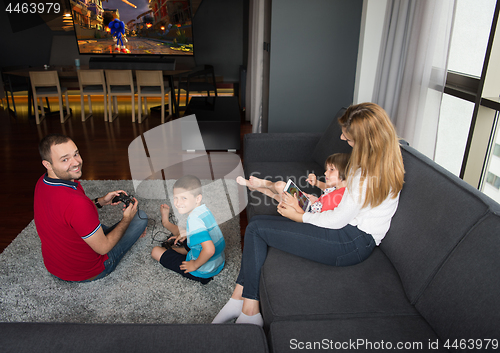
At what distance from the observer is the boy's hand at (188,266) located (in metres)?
1.88

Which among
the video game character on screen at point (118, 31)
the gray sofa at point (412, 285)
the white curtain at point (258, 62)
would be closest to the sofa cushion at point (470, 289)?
the gray sofa at point (412, 285)

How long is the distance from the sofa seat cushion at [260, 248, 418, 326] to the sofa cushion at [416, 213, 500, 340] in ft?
0.50

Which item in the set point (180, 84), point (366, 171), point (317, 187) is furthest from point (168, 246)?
point (180, 84)

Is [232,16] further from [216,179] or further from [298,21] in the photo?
[216,179]

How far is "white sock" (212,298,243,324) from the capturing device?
1668mm

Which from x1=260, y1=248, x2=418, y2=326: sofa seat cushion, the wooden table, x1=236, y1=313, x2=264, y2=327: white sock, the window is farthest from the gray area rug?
the wooden table

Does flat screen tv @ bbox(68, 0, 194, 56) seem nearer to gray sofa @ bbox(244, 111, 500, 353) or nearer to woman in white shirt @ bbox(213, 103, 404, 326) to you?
woman in white shirt @ bbox(213, 103, 404, 326)

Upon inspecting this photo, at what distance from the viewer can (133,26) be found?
6.53m

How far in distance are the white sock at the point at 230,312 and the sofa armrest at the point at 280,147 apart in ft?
4.58

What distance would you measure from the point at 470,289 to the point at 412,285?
28cm

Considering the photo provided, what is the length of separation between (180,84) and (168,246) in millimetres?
4121

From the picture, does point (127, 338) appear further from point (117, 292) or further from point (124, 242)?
point (124, 242)

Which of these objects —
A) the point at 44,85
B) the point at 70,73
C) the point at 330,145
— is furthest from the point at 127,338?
the point at 70,73

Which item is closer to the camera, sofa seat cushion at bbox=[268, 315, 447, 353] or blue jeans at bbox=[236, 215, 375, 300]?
sofa seat cushion at bbox=[268, 315, 447, 353]
